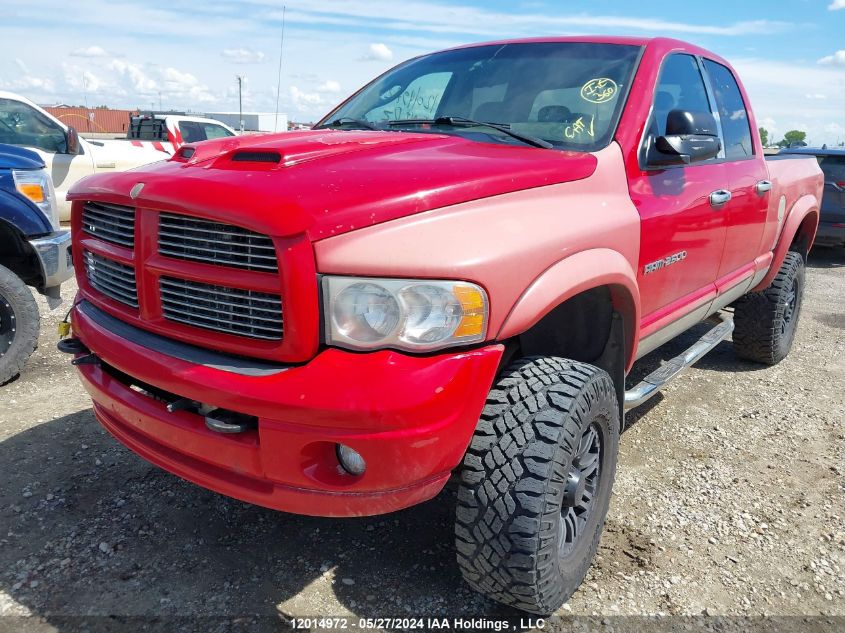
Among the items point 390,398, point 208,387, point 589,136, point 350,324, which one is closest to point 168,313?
point 208,387

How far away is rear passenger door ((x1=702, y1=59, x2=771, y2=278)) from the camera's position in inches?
136

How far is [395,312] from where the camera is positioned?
1.74m

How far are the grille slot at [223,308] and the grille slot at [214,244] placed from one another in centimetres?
8

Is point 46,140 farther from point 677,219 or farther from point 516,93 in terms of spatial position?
point 677,219

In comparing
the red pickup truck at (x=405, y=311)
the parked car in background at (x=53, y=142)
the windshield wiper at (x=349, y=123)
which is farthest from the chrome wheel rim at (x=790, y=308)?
the parked car in background at (x=53, y=142)

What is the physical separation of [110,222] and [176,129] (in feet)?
32.6

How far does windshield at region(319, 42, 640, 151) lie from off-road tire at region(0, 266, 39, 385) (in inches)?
81.2

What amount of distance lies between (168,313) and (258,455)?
53cm

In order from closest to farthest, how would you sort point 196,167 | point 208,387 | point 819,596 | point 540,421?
point 208,387 → point 540,421 → point 196,167 → point 819,596

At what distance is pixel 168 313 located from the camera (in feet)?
6.62

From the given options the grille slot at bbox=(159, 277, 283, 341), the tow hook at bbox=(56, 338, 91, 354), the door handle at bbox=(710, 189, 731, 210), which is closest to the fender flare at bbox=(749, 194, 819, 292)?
the door handle at bbox=(710, 189, 731, 210)

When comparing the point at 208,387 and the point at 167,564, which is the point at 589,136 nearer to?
the point at 208,387

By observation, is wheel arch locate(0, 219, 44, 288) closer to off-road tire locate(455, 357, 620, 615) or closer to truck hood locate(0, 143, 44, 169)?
truck hood locate(0, 143, 44, 169)

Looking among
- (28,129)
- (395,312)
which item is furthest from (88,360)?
(28,129)
